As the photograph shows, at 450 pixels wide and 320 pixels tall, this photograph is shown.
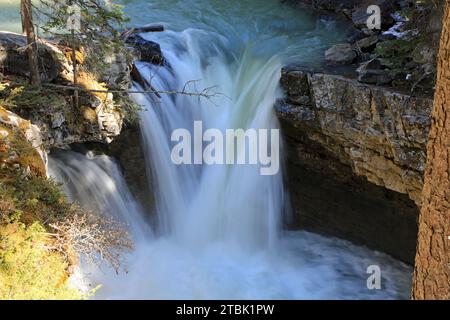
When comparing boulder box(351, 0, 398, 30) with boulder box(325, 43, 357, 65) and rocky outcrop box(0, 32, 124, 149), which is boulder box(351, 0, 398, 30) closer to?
boulder box(325, 43, 357, 65)

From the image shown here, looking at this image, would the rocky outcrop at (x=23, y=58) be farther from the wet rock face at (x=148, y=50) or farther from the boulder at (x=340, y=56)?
the boulder at (x=340, y=56)

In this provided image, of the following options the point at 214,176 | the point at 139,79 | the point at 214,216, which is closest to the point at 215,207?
the point at 214,216

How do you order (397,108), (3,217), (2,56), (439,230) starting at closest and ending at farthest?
1. (439,230)
2. (3,217)
3. (2,56)
4. (397,108)

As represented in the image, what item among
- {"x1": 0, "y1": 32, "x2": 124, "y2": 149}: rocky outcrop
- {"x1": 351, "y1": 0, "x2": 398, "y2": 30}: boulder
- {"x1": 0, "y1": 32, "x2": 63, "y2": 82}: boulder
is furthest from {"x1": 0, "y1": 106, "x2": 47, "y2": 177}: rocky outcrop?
{"x1": 351, "y1": 0, "x2": 398, "y2": 30}: boulder

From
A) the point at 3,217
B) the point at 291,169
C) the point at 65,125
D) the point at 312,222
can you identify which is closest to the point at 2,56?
the point at 65,125

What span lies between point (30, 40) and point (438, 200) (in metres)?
5.60

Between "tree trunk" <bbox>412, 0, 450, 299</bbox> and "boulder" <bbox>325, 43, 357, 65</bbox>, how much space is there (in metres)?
5.89

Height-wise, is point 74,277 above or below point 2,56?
below

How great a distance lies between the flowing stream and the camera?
8688mm

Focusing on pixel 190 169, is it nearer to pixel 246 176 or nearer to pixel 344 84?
pixel 246 176

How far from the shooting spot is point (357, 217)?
1020cm

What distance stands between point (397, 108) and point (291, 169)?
10.00 ft

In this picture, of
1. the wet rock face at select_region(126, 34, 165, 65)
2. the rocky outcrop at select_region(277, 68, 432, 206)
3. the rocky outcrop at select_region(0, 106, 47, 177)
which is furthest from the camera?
the wet rock face at select_region(126, 34, 165, 65)
